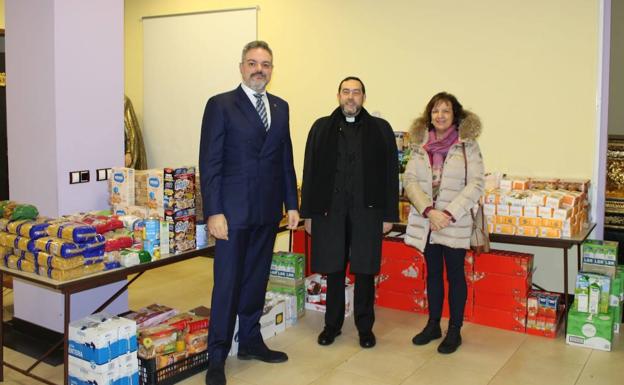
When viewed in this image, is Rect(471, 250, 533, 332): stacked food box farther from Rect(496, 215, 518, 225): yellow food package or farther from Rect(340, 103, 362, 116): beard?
Rect(340, 103, 362, 116): beard

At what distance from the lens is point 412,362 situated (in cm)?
371

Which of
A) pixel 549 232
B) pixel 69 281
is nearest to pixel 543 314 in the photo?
pixel 549 232

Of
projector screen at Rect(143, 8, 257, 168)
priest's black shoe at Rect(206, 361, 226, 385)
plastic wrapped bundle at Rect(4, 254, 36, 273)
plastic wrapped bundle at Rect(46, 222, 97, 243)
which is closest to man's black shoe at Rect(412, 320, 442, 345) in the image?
priest's black shoe at Rect(206, 361, 226, 385)

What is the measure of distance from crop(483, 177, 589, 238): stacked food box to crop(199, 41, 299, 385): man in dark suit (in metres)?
1.71

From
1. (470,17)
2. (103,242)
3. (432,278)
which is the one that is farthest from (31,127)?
(470,17)

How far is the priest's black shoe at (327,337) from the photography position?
3977mm

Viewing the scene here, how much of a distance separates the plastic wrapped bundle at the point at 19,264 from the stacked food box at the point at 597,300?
330 centimetres

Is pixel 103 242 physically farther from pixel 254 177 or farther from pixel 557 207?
pixel 557 207

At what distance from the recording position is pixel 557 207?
4.09 meters

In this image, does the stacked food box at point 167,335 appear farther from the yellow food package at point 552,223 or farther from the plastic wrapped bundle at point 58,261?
the yellow food package at point 552,223

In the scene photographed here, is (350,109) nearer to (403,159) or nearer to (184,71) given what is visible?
(403,159)

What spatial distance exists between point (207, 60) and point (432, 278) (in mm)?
3678

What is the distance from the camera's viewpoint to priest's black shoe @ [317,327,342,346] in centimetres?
398

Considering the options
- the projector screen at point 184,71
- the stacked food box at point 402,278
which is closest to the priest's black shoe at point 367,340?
the stacked food box at point 402,278
